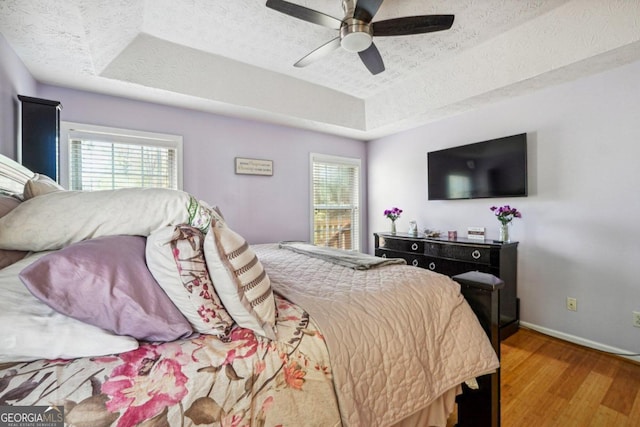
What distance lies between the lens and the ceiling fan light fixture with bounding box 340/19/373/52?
5.93 feet

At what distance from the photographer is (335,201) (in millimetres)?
4238

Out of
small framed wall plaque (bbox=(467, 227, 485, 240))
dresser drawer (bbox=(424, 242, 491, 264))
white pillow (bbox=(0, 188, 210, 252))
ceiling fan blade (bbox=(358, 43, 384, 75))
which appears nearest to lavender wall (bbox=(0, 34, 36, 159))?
white pillow (bbox=(0, 188, 210, 252))

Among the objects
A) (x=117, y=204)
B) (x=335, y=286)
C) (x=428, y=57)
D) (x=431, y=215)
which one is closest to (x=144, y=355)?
(x=117, y=204)

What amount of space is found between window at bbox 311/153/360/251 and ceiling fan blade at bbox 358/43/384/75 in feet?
5.75

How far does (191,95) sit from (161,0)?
794 millimetres

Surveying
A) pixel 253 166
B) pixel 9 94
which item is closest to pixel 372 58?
pixel 253 166

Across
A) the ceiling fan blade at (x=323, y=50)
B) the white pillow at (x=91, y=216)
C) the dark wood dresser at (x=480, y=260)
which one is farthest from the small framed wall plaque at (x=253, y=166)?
the white pillow at (x=91, y=216)

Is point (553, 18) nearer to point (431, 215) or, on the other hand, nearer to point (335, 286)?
point (431, 215)

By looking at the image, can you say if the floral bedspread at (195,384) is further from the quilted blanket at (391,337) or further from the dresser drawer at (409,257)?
the dresser drawer at (409,257)

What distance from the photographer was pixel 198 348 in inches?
31.1

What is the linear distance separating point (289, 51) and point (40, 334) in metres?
2.67

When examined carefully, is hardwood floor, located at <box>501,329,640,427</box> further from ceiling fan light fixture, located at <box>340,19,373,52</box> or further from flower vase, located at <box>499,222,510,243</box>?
ceiling fan light fixture, located at <box>340,19,373,52</box>

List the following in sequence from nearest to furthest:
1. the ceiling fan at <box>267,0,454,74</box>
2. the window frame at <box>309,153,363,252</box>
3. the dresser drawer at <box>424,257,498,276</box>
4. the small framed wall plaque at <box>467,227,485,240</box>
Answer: the ceiling fan at <box>267,0,454,74</box> → the dresser drawer at <box>424,257,498,276</box> → the small framed wall plaque at <box>467,227,485,240</box> → the window frame at <box>309,153,363,252</box>

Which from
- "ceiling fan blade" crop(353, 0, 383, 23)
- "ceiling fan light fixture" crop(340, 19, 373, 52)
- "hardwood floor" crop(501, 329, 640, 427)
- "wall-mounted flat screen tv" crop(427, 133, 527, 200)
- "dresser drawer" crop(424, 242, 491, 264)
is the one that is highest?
"ceiling fan blade" crop(353, 0, 383, 23)
